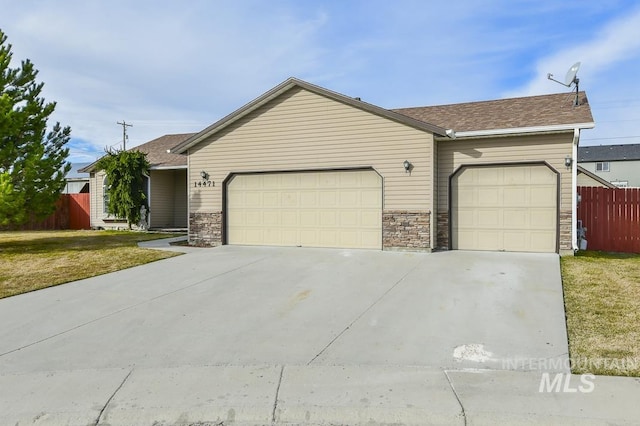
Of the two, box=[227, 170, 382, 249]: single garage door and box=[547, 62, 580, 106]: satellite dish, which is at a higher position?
box=[547, 62, 580, 106]: satellite dish

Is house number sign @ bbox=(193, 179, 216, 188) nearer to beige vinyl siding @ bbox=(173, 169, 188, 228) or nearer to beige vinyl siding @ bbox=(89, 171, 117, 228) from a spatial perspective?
beige vinyl siding @ bbox=(173, 169, 188, 228)

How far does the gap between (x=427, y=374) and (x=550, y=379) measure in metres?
1.10

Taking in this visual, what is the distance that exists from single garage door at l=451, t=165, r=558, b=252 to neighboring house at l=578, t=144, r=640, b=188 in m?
39.6

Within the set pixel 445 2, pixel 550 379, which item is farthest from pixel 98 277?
pixel 445 2

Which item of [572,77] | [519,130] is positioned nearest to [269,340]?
[519,130]

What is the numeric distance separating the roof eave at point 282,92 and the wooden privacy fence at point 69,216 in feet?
39.3

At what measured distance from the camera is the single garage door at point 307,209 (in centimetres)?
1157

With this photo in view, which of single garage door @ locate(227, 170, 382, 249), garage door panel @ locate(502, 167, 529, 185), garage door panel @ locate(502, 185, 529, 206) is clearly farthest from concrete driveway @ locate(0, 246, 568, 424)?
single garage door @ locate(227, 170, 382, 249)

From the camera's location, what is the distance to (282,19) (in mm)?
11195

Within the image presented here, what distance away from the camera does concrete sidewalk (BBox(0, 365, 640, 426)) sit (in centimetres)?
328

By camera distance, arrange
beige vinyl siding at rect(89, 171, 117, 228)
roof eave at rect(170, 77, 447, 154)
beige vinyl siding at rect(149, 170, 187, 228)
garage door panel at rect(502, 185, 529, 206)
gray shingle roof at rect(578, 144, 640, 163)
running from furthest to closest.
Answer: gray shingle roof at rect(578, 144, 640, 163) → beige vinyl siding at rect(89, 171, 117, 228) → beige vinyl siding at rect(149, 170, 187, 228) → roof eave at rect(170, 77, 447, 154) → garage door panel at rect(502, 185, 529, 206)

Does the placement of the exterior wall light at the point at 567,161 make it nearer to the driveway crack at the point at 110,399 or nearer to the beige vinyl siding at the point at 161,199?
the driveway crack at the point at 110,399

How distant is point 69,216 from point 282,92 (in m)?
16.8

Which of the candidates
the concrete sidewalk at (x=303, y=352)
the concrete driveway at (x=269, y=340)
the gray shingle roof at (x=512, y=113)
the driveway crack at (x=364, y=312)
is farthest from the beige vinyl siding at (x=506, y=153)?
the driveway crack at (x=364, y=312)
